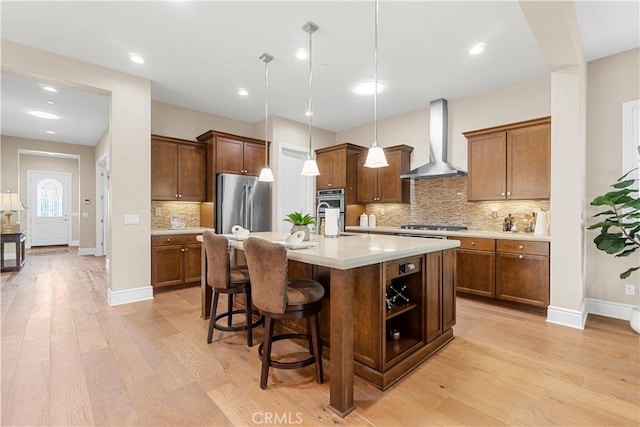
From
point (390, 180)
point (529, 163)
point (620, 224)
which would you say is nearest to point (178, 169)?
point (390, 180)

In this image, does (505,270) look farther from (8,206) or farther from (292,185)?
(8,206)

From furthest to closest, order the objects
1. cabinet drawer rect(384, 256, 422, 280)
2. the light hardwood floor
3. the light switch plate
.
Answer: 1. the light switch plate
2. cabinet drawer rect(384, 256, 422, 280)
3. the light hardwood floor

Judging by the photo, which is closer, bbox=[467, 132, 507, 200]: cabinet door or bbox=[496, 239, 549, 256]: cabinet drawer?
bbox=[496, 239, 549, 256]: cabinet drawer

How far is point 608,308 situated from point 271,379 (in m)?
3.83

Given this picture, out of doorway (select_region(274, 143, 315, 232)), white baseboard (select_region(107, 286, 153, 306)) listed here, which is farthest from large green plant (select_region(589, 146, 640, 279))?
white baseboard (select_region(107, 286, 153, 306))

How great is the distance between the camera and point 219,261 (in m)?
2.50

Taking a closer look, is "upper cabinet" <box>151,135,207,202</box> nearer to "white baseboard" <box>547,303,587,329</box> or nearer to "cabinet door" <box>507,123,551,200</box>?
"cabinet door" <box>507,123,551,200</box>

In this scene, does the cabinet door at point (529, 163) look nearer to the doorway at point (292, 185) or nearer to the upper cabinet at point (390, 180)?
the upper cabinet at point (390, 180)

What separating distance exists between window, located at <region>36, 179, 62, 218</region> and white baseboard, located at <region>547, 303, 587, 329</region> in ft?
39.6

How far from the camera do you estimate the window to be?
28.3 ft

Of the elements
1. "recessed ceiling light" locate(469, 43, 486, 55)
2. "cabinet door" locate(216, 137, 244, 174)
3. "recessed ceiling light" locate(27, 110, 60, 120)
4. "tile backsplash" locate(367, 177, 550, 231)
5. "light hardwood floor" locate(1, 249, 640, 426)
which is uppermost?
"recessed ceiling light" locate(27, 110, 60, 120)

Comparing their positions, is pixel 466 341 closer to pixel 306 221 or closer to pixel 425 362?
pixel 425 362

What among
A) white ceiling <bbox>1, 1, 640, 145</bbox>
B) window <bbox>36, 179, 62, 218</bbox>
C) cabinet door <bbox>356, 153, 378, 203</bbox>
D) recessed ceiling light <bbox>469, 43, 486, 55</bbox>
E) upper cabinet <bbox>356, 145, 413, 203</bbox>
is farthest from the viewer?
window <bbox>36, 179, 62, 218</bbox>

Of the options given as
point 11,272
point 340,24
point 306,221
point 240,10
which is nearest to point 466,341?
point 306,221
